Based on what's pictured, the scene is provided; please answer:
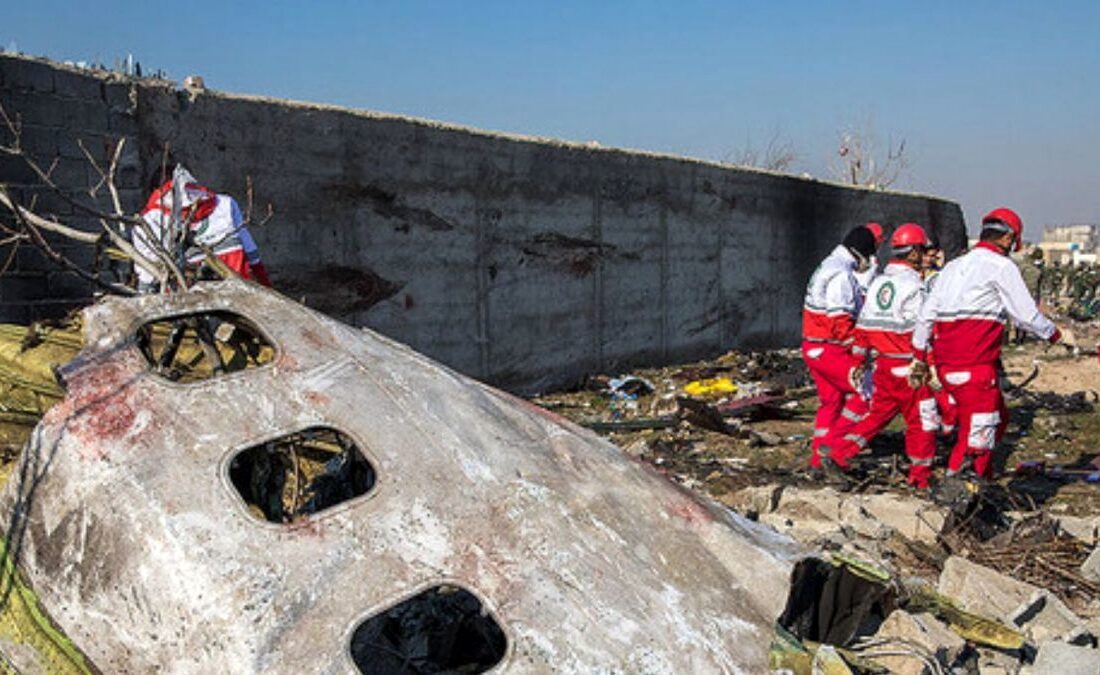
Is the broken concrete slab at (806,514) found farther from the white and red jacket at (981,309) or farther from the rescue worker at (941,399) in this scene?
the rescue worker at (941,399)

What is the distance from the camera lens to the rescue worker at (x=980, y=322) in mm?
5422

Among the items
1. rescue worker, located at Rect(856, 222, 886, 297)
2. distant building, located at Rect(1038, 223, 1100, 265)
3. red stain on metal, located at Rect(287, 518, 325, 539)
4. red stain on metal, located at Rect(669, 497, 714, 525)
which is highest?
rescue worker, located at Rect(856, 222, 886, 297)

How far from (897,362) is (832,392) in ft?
1.73

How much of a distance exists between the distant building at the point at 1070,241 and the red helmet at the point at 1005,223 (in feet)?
165

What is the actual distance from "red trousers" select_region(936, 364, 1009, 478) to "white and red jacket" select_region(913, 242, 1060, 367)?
6 centimetres

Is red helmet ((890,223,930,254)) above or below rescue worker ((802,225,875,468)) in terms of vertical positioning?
above

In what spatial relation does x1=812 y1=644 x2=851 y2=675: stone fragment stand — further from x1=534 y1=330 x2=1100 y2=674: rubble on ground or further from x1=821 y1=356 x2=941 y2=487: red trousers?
x1=821 y1=356 x2=941 y2=487: red trousers

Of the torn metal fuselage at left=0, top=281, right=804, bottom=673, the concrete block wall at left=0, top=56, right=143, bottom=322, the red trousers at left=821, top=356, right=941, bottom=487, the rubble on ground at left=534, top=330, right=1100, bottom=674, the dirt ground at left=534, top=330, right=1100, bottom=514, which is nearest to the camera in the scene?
the torn metal fuselage at left=0, top=281, right=804, bottom=673

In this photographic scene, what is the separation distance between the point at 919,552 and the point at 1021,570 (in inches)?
16.9

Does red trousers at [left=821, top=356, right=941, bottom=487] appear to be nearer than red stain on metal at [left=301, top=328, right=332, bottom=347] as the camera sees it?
No

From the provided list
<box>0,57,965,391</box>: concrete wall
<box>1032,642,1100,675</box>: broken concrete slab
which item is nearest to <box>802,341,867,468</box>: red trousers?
<box>0,57,965,391</box>: concrete wall

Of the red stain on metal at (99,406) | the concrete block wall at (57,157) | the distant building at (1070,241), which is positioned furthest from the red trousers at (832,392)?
the distant building at (1070,241)

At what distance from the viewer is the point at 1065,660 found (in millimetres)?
2887

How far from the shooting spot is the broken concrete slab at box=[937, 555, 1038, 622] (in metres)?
3.65
